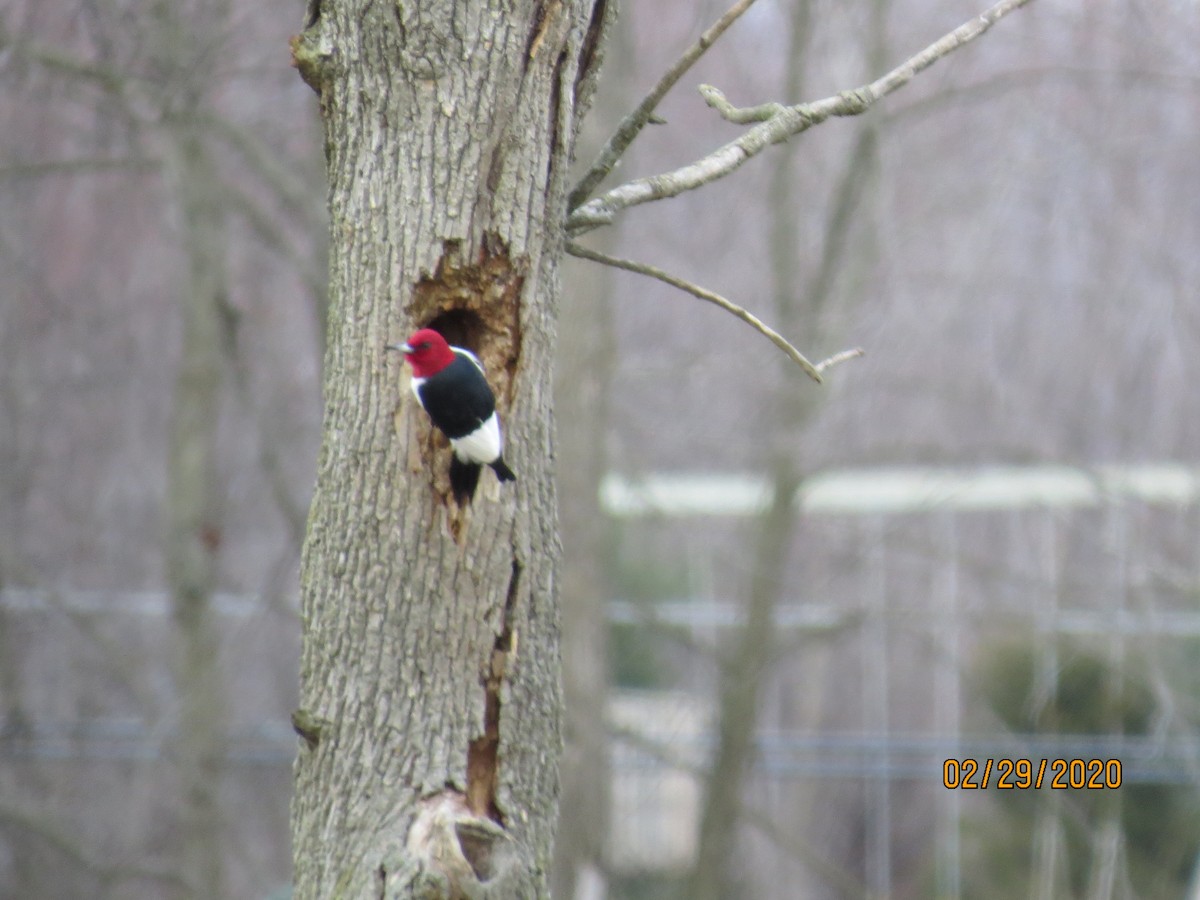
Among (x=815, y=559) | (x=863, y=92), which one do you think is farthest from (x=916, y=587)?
(x=863, y=92)

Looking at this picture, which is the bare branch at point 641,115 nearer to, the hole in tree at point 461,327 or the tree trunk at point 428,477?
the tree trunk at point 428,477

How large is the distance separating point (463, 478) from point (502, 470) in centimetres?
8

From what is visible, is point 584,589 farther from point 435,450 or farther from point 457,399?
point 457,399

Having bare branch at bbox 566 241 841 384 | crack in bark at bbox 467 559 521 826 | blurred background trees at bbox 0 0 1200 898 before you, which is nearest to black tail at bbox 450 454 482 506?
crack in bark at bbox 467 559 521 826

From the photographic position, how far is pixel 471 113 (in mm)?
2426

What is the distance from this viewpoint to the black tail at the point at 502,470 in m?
2.49

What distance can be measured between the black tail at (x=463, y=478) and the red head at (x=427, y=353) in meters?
0.18

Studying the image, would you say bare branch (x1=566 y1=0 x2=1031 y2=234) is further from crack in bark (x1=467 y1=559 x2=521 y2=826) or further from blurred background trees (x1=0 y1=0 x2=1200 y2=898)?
blurred background trees (x1=0 y1=0 x2=1200 y2=898)

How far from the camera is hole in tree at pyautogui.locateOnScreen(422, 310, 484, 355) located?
2.58m

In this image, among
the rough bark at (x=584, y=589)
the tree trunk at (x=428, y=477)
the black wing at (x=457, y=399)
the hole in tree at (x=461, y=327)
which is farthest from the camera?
the rough bark at (x=584, y=589)

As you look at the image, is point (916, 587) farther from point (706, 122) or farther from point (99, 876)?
point (99, 876)

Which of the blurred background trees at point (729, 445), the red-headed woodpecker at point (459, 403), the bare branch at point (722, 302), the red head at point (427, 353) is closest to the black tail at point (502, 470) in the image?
the red-headed woodpecker at point (459, 403)

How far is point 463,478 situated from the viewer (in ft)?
8.27

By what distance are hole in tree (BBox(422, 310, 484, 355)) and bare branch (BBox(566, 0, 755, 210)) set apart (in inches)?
11.8
